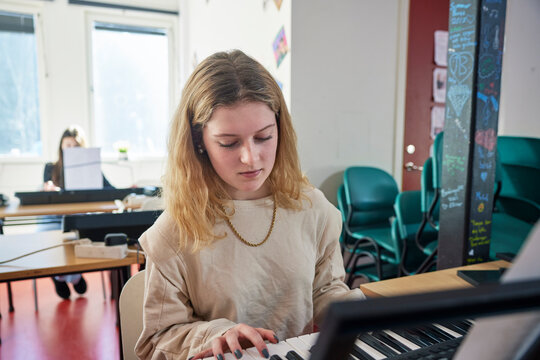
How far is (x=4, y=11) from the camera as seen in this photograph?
4.55 metres

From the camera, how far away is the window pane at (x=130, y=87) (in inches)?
200

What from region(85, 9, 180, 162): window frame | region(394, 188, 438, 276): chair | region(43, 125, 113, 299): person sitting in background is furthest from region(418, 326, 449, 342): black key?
region(85, 9, 180, 162): window frame

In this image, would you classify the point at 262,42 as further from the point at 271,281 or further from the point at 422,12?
the point at 271,281

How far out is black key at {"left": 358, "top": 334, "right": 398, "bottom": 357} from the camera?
704mm

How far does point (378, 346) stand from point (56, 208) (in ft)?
9.39

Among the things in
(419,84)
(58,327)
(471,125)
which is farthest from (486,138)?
(58,327)

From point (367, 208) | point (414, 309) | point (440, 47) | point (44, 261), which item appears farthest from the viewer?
point (440, 47)

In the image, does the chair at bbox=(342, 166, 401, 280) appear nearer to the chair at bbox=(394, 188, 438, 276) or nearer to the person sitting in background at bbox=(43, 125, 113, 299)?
the chair at bbox=(394, 188, 438, 276)

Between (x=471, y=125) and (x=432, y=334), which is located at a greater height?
(x=471, y=125)

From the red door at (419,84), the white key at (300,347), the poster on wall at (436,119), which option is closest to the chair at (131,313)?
the white key at (300,347)

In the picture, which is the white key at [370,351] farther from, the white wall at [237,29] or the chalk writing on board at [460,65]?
the white wall at [237,29]

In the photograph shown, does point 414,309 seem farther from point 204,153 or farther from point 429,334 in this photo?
point 204,153

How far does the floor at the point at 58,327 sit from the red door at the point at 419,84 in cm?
270

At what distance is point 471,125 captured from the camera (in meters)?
1.35
